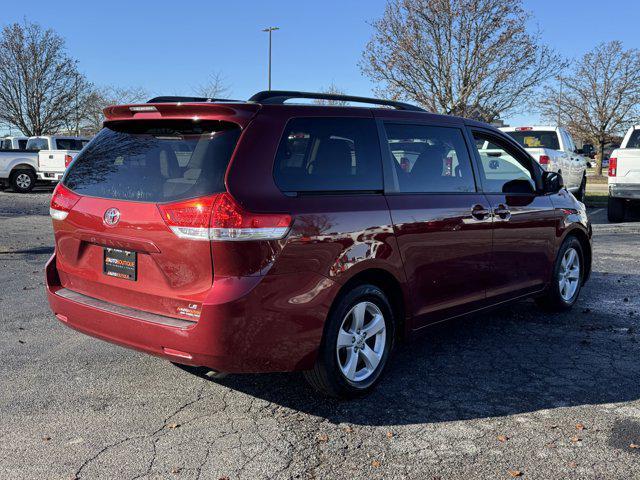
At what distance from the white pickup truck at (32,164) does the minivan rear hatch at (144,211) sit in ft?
63.8

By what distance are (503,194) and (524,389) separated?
1.65 metres

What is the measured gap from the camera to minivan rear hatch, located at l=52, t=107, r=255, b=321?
3248 mm

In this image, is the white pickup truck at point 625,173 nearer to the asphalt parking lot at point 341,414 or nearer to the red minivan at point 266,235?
the asphalt parking lot at point 341,414

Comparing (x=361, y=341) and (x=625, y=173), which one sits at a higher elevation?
(x=625, y=173)

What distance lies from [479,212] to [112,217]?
2.60m

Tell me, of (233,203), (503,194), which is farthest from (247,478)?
(503,194)

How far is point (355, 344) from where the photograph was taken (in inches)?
150

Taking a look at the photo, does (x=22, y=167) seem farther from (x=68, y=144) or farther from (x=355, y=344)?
(x=355, y=344)

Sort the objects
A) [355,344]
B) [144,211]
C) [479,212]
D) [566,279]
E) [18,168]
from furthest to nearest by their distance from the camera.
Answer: [18,168] < [566,279] < [479,212] < [355,344] < [144,211]

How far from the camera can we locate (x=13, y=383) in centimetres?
399

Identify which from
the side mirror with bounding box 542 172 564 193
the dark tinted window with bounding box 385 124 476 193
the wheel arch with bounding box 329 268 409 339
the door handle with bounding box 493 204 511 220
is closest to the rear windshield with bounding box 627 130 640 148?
the side mirror with bounding box 542 172 564 193

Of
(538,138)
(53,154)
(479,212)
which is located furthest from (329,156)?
(53,154)

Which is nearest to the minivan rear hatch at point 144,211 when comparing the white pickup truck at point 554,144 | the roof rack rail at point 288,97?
the roof rack rail at point 288,97

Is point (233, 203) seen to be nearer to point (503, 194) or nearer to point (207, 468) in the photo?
point (207, 468)
